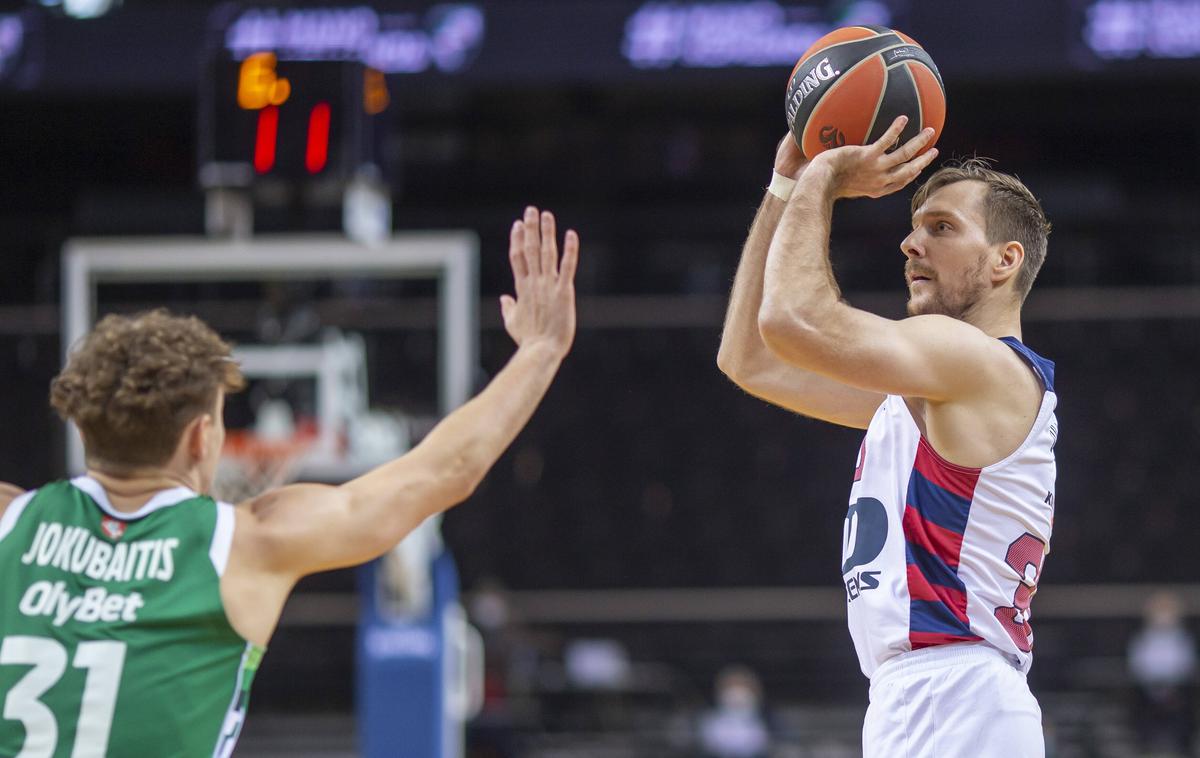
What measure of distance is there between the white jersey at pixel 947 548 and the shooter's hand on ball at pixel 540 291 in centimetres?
78

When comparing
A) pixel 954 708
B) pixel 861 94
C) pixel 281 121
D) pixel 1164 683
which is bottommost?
pixel 1164 683

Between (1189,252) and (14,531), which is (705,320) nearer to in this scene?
(1189,252)

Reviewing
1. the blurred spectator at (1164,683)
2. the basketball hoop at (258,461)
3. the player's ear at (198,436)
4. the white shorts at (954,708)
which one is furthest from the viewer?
the blurred spectator at (1164,683)

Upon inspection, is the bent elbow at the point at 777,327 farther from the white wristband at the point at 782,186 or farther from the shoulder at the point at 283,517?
the shoulder at the point at 283,517

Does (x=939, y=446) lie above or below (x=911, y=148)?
below

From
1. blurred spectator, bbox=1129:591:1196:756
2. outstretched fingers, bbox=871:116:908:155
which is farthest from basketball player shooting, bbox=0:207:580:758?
blurred spectator, bbox=1129:591:1196:756

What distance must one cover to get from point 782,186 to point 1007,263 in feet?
1.87

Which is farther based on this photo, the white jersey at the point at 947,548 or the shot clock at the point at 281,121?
the shot clock at the point at 281,121

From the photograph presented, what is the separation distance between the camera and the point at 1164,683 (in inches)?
520

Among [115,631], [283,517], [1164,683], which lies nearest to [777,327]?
[283,517]

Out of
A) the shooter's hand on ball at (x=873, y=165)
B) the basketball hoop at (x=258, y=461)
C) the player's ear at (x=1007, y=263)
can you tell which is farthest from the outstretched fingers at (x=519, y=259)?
the basketball hoop at (x=258, y=461)

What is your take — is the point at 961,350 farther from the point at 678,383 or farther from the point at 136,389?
the point at 678,383

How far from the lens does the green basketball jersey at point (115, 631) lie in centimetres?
246

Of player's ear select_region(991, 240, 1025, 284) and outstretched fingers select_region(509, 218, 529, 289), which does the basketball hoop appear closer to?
outstretched fingers select_region(509, 218, 529, 289)
